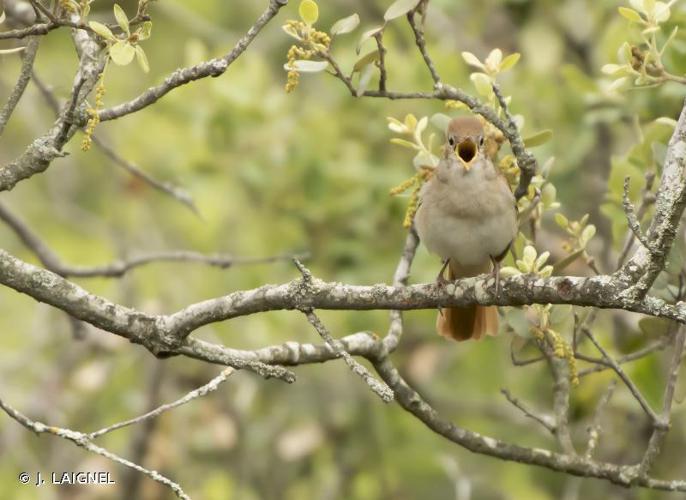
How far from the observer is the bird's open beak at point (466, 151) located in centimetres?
387

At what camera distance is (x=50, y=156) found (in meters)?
3.03

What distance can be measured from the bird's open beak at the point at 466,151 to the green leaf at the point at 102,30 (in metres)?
1.30

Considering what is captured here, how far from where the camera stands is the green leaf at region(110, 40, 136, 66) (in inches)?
116

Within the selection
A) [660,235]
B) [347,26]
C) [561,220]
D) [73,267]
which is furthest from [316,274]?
[660,235]

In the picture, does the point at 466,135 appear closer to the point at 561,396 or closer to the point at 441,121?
Result: the point at 441,121

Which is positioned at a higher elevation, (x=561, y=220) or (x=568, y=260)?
(x=561, y=220)

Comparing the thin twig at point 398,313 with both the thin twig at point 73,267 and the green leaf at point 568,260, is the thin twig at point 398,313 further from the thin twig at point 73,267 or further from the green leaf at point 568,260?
the thin twig at point 73,267

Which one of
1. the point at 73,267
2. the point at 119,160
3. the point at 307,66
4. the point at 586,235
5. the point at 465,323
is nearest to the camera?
the point at 307,66

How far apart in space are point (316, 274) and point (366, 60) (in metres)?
2.92

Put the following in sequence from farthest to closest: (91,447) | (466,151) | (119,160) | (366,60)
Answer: (119,160), (466,151), (366,60), (91,447)

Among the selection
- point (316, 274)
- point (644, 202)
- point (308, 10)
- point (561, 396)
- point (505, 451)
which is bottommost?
point (505, 451)

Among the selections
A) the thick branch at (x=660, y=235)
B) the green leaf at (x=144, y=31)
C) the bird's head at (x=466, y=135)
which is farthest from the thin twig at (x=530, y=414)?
the green leaf at (x=144, y=31)

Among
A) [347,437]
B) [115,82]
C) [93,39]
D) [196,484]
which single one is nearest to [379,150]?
[347,437]

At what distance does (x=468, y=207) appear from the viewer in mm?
4027
